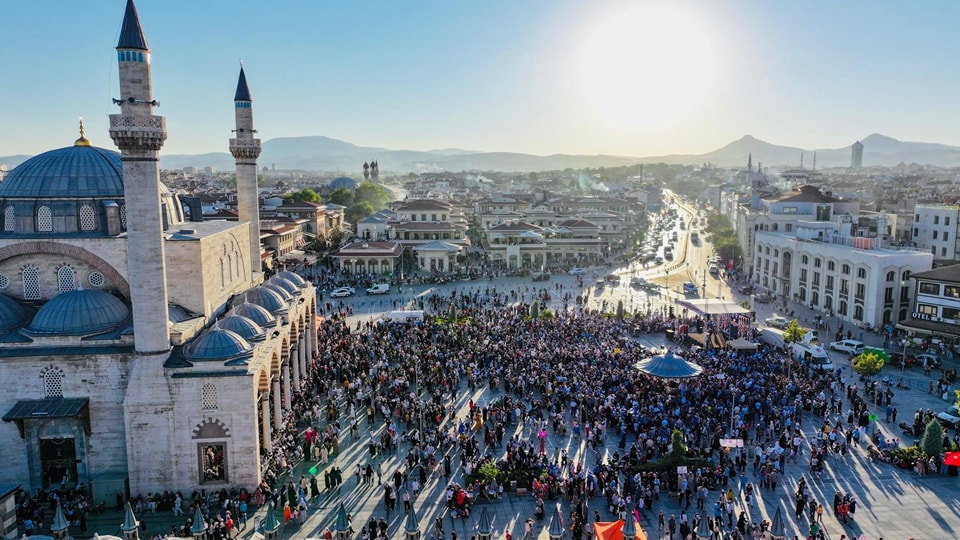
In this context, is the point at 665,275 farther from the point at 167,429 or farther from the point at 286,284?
the point at 167,429

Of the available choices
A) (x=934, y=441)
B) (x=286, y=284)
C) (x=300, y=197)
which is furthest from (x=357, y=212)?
(x=934, y=441)

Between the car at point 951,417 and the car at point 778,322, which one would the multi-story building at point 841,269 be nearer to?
the car at point 778,322

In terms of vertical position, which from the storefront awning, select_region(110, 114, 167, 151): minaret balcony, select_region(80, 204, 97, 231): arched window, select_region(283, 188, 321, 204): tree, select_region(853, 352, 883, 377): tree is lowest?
select_region(853, 352, 883, 377): tree

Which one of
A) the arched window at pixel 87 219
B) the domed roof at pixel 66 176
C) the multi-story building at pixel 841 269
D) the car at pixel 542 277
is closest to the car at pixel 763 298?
the multi-story building at pixel 841 269

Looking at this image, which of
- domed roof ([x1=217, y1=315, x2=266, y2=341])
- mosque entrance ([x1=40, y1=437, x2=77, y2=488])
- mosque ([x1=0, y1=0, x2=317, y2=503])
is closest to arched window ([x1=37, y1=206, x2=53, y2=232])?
mosque ([x1=0, y1=0, x2=317, y2=503])

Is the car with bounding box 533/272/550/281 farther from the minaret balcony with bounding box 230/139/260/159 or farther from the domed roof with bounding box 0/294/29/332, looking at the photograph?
the domed roof with bounding box 0/294/29/332

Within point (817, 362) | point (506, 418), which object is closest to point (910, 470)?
point (817, 362)
